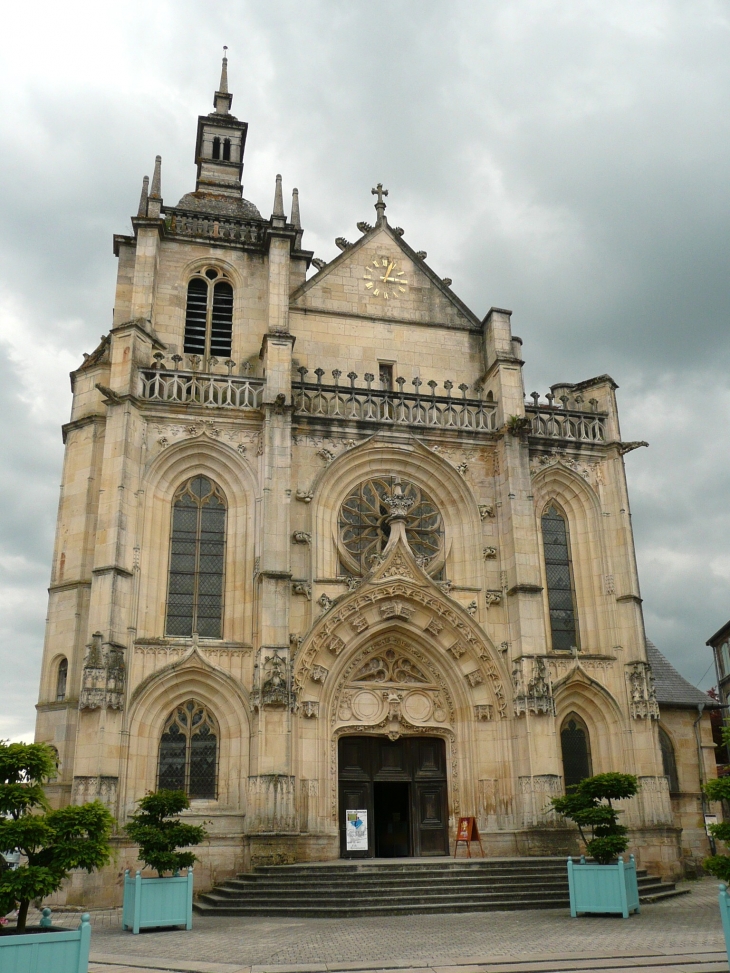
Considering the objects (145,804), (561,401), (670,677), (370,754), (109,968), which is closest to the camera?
(109,968)

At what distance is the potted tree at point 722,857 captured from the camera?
10.3 metres

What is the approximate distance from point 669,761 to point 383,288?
16.8 m

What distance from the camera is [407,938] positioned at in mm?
13305

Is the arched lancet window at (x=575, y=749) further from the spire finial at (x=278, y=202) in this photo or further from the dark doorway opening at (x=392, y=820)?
the spire finial at (x=278, y=202)

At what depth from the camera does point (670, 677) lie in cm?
2841

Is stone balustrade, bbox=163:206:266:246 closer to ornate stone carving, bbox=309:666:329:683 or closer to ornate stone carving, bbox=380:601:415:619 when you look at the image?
ornate stone carving, bbox=380:601:415:619

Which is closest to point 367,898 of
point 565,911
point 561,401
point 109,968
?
point 565,911

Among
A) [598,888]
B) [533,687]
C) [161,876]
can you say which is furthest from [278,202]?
[598,888]

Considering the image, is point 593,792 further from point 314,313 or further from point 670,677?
point 314,313

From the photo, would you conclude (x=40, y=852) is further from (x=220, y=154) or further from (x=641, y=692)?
(x=220, y=154)

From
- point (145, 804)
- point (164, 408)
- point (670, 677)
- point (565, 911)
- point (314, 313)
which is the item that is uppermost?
point (314, 313)

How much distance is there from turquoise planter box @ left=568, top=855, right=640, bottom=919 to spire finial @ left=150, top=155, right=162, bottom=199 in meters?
20.8

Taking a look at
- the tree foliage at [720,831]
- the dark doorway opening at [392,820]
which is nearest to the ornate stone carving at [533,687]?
the dark doorway opening at [392,820]

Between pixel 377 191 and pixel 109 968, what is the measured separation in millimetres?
23199
